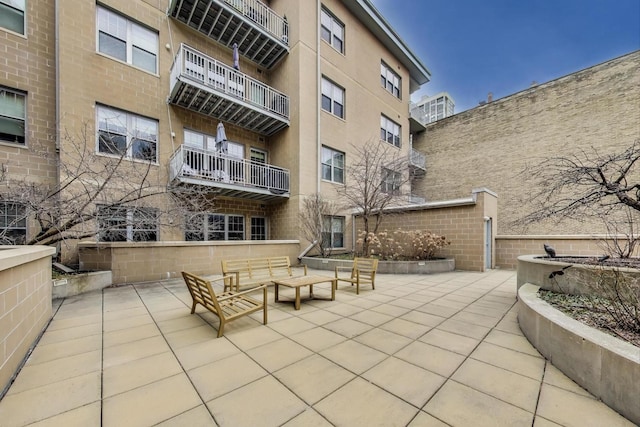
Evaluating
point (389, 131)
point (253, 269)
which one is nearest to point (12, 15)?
point (253, 269)

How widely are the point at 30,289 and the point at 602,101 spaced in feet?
68.7

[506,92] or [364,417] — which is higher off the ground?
[506,92]

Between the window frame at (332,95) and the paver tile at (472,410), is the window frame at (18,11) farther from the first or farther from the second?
the paver tile at (472,410)

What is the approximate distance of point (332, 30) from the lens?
13.1m

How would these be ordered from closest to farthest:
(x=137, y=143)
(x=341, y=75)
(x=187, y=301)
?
(x=187, y=301), (x=137, y=143), (x=341, y=75)

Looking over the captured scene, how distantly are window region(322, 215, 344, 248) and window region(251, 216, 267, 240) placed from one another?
10.2ft

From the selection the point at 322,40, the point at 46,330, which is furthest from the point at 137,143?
the point at 322,40

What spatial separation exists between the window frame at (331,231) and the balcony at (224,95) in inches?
192

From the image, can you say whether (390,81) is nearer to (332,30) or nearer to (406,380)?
(332,30)

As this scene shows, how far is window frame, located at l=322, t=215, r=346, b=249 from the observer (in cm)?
1138

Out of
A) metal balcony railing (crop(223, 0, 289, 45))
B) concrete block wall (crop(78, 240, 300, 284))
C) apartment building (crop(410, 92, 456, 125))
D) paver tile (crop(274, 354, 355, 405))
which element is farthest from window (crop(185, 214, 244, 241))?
apartment building (crop(410, 92, 456, 125))

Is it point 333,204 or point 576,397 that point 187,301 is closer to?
point 576,397

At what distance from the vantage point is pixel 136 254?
732 centimetres

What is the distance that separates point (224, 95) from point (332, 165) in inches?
230
